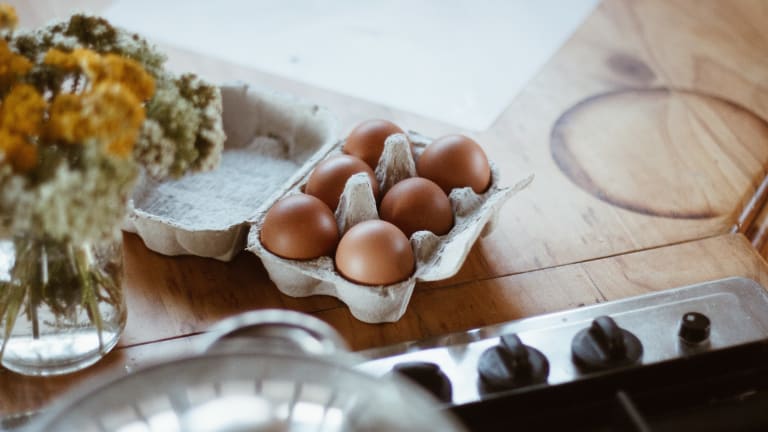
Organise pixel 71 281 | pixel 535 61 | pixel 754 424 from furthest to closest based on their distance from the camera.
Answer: pixel 535 61
pixel 71 281
pixel 754 424

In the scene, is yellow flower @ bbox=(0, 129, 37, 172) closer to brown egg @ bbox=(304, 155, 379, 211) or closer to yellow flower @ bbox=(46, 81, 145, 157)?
yellow flower @ bbox=(46, 81, 145, 157)

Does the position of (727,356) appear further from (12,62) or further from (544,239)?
(12,62)

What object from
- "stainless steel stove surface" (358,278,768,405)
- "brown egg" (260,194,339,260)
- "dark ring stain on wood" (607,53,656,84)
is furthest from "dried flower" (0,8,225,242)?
"dark ring stain on wood" (607,53,656,84)

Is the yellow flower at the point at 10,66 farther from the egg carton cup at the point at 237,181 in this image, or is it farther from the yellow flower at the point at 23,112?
the egg carton cup at the point at 237,181

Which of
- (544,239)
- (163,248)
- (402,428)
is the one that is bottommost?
(163,248)

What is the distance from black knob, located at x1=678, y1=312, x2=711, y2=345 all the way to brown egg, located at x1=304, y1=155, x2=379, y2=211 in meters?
0.36

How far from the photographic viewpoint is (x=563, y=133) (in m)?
1.21

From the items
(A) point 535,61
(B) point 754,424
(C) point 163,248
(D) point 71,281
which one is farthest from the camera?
(A) point 535,61

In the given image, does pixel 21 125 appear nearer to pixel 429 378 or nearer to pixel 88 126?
pixel 88 126

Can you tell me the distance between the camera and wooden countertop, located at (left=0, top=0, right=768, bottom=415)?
2.94 ft

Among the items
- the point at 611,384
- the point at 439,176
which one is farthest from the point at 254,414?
the point at 439,176

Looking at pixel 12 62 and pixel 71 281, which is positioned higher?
pixel 12 62

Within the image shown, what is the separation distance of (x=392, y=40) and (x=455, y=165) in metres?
0.55

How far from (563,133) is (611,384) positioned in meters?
0.62
